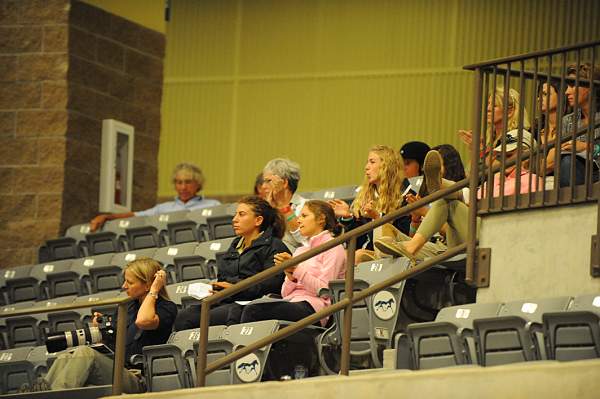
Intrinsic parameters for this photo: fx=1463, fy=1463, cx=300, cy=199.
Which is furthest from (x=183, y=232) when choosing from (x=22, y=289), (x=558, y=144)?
(x=558, y=144)

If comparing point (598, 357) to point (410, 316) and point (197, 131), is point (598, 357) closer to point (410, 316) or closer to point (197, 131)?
point (410, 316)

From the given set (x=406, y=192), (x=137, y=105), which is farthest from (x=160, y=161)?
(x=406, y=192)

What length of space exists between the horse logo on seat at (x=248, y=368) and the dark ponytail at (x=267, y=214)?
1.42m

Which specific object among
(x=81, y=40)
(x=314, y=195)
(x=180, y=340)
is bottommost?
(x=180, y=340)

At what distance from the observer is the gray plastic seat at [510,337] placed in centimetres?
631

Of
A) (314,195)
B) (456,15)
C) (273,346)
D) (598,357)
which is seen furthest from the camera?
(456,15)

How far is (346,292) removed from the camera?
7090mm

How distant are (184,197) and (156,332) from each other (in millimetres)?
3695

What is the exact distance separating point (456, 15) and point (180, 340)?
7948 millimetres

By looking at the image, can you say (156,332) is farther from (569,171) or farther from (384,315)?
(569,171)

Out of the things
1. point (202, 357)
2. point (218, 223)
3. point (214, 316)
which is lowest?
point (202, 357)

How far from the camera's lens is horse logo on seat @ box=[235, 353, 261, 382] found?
7.31 meters

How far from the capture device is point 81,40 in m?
12.4

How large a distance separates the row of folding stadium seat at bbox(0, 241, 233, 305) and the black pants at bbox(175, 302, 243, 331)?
1.33m
